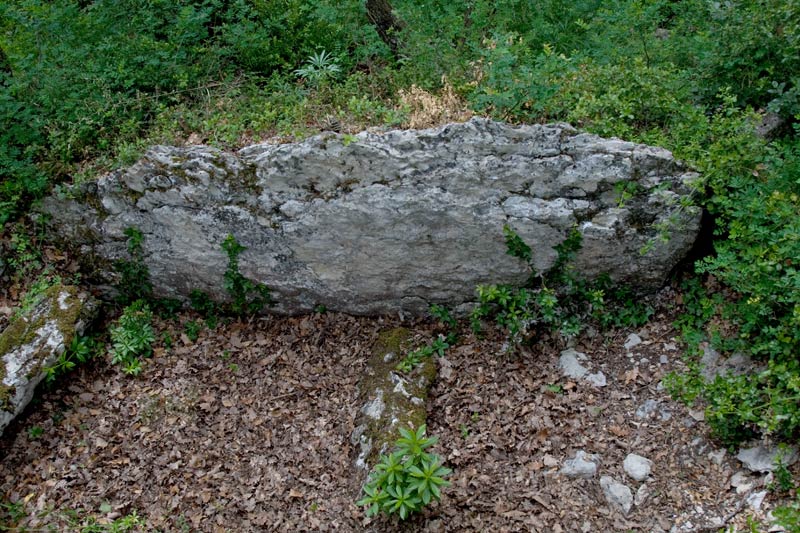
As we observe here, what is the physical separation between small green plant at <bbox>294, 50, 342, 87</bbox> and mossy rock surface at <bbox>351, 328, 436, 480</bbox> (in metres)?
2.64

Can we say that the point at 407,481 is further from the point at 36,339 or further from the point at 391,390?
the point at 36,339

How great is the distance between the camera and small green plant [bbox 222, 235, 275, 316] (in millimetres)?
5680

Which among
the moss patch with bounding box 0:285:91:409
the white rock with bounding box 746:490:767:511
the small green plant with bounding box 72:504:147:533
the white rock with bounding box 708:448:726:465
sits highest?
the white rock with bounding box 746:490:767:511

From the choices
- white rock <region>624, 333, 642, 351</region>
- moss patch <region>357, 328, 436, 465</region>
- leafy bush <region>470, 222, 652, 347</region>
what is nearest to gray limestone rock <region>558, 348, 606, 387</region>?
leafy bush <region>470, 222, 652, 347</region>

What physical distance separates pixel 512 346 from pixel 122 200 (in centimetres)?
395

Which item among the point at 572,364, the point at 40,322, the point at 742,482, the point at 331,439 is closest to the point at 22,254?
the point at 40,322

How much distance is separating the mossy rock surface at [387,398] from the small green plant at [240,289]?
1277 millimetres

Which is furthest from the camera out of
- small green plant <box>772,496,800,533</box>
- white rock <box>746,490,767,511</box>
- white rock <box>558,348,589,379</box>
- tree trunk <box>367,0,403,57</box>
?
tree trunk <box>367,0,403,57</box>

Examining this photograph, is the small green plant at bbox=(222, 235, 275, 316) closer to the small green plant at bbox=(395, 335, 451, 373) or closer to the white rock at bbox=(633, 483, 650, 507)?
the small green plant at bbox=(395, 335, 451, 373)

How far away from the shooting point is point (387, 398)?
5156 millimetres

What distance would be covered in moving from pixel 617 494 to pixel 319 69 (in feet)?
15.6

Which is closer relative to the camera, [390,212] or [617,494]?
[617,494]

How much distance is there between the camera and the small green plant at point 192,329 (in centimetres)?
596

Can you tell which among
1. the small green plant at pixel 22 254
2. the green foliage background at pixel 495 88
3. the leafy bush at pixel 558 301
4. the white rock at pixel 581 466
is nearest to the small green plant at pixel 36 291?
the small green plant at pixel 22 254
